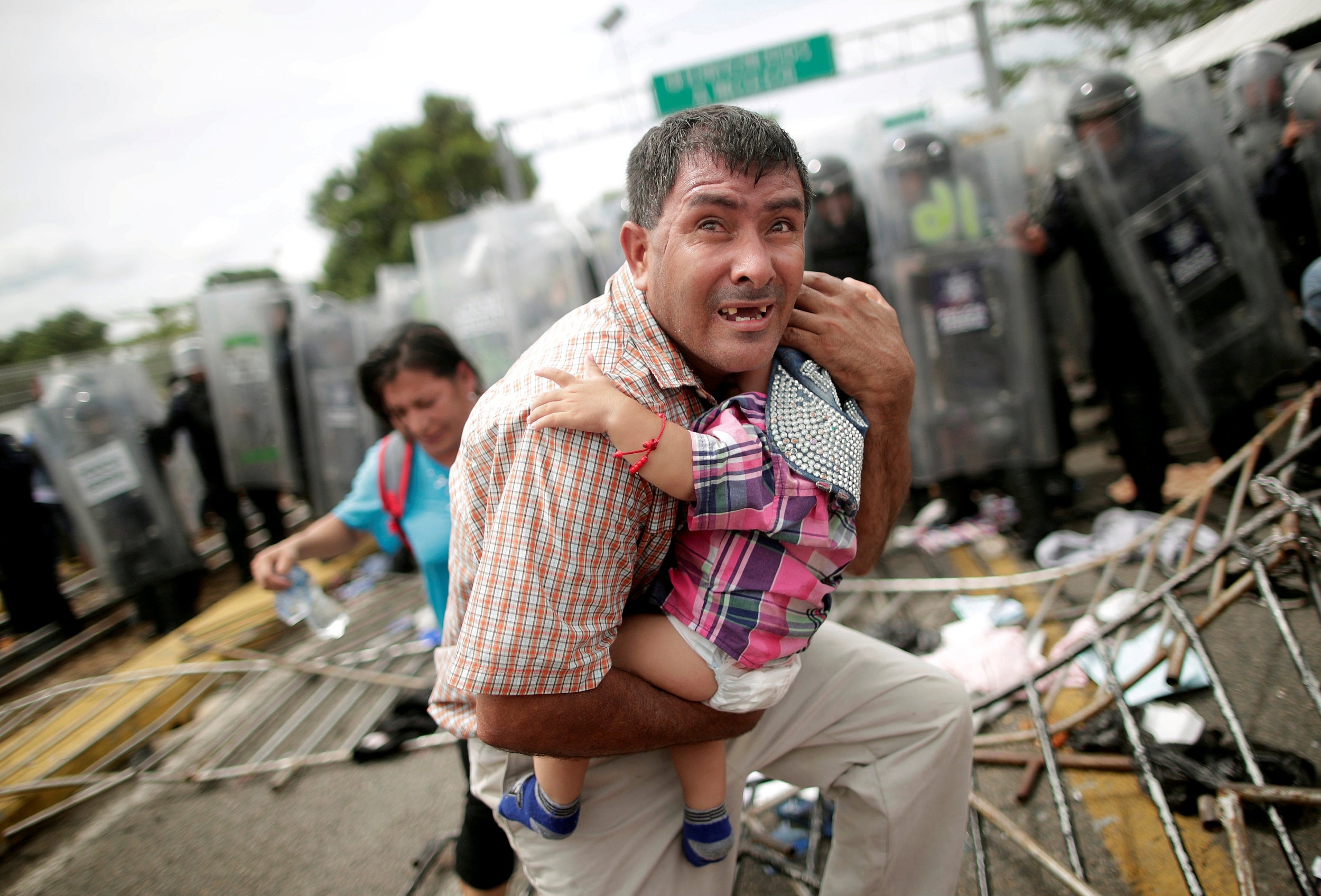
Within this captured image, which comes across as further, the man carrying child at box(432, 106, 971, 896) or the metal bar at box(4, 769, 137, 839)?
the metal bar at box(4, 769, 137, 839)

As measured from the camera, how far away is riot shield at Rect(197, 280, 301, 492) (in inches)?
240

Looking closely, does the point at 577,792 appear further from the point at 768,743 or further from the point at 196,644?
the point at 196,644

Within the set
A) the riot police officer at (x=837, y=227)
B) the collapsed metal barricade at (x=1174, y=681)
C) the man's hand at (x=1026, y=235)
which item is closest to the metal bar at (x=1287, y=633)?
the collapsed metal barricade at (x=1174, y=681)

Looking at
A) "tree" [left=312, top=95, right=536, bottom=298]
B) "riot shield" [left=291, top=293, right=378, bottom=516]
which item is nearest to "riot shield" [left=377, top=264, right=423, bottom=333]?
"riot shield" [left=291, top=293, right=378, bottom=516]

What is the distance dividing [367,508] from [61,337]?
28.6m

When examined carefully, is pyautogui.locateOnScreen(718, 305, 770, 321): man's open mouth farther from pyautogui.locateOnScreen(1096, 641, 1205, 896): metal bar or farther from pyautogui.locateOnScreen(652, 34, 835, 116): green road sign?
pyautogui.locateOnScreen(652, 34, 835, 116): green road sign

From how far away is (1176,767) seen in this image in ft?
7.12

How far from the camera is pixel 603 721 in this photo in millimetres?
1247

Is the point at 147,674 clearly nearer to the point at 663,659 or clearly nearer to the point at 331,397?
the point at 331,397

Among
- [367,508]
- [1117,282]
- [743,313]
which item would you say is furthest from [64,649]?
[1117,282]

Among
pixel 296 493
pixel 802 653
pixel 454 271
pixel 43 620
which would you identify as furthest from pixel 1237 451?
pixel 43 620

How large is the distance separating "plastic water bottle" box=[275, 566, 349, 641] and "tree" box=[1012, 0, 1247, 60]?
1831 cm

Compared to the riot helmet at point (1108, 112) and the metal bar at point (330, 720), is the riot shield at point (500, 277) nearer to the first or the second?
the metal bar at point (330, 720)

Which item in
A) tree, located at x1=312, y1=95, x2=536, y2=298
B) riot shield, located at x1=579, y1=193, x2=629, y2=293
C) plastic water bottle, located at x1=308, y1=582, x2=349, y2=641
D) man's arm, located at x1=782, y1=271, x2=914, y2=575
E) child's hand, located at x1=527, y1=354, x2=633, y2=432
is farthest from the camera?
tree, located at x1=312, y1=95, x2=536, y2=298
